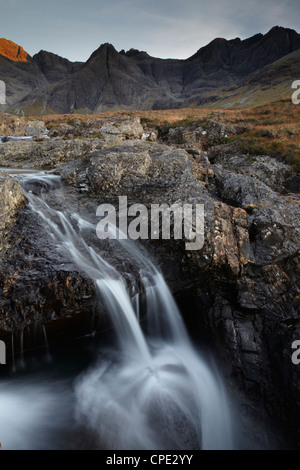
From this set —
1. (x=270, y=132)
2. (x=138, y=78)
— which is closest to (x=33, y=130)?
(x=270, y=132)

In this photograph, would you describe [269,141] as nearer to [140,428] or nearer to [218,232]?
[218,232]

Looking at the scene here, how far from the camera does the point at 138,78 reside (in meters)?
180

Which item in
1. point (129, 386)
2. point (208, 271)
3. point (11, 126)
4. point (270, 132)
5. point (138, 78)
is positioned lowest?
point (129, 386)

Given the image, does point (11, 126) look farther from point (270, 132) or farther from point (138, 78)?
point (138, 78)

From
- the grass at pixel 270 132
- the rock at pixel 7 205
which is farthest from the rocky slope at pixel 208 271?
the grass at pixel 270 132

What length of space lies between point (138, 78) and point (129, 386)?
21408cm

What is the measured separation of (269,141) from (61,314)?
1892 centimetres

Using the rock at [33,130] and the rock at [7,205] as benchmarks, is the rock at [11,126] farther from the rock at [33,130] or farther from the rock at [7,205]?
the rock at [7,205]

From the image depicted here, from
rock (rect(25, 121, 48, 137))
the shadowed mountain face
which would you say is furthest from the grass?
the shadowed mountain face

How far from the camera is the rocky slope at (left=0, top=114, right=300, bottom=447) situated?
6.52 meters

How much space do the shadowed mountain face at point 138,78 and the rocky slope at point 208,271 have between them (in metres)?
134

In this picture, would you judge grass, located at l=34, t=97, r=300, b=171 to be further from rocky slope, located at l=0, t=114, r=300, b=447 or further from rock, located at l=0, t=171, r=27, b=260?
rock, located at l=0, t=171, r=27, b=260

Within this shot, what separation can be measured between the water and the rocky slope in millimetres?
602

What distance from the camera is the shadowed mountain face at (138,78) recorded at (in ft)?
501
